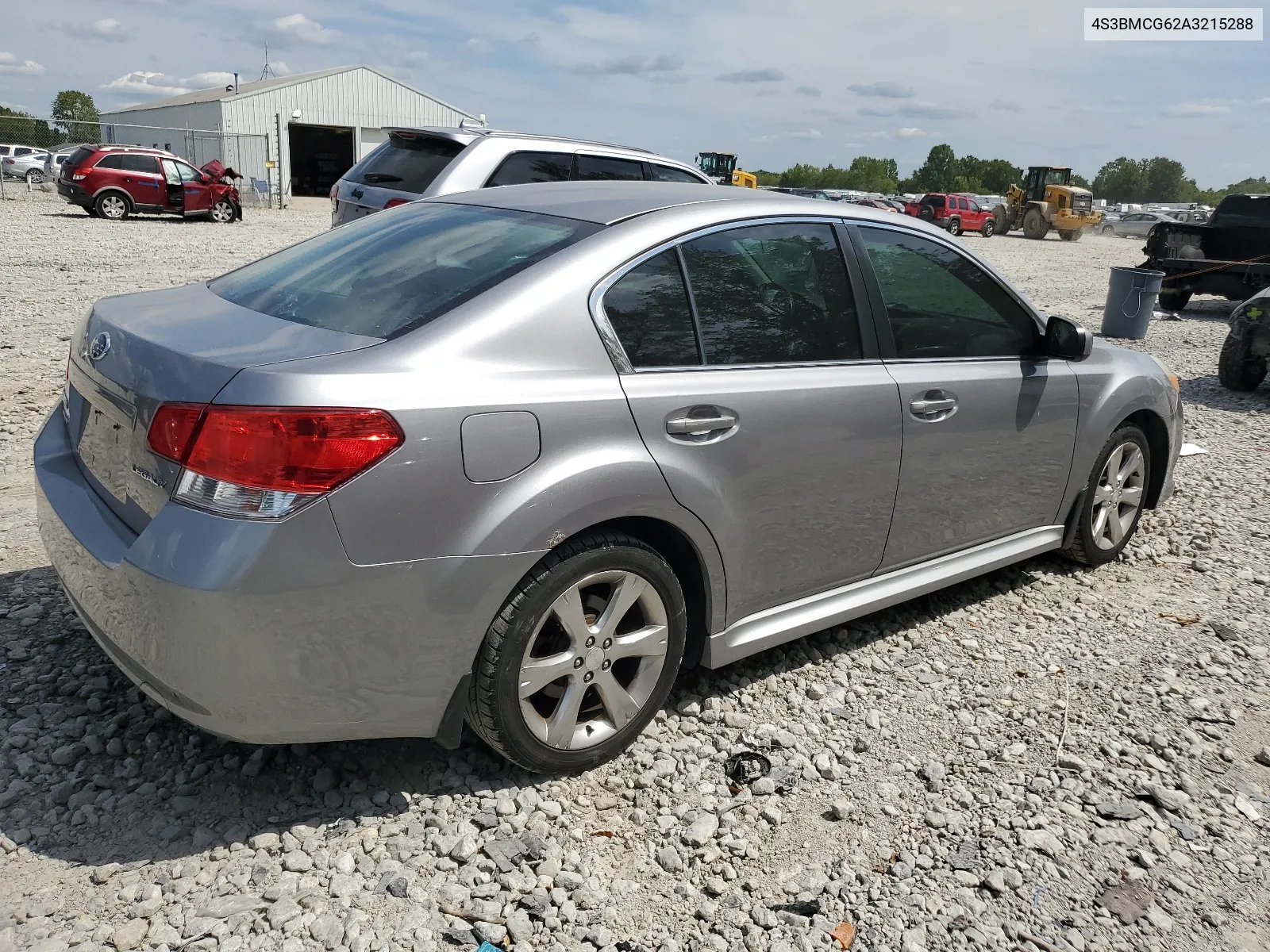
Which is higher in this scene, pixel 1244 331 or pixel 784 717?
pixel 1244 331

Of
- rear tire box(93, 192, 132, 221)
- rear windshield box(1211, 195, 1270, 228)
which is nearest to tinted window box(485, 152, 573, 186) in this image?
rear windshield box(1211, 195, 1270, 228)

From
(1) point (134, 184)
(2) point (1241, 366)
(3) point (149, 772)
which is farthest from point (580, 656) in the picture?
→ (1) point (134, 184)

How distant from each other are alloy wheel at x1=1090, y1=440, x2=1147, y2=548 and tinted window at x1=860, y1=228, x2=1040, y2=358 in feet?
3.18

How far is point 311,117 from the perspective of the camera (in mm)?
48125

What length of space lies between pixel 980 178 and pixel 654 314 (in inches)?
4471

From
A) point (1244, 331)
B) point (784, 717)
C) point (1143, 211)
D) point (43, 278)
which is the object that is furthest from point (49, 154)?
point (1143, 211)

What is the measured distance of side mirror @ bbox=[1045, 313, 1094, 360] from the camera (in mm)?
4168

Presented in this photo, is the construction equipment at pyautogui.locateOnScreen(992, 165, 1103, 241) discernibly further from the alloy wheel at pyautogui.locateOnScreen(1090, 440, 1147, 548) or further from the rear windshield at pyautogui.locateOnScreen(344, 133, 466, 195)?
the alloy wheel at pyautogui.locateOnScreen(1090, 440, 1147, 548)

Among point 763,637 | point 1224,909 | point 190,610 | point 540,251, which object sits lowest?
point 1224,909

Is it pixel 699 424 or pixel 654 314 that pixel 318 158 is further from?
pixel 699 424

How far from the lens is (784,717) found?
3.49 meters

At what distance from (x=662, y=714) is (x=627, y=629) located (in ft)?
1.80

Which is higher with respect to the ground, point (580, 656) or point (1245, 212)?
point (1245, 212)

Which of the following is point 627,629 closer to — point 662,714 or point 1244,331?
point 662,714
